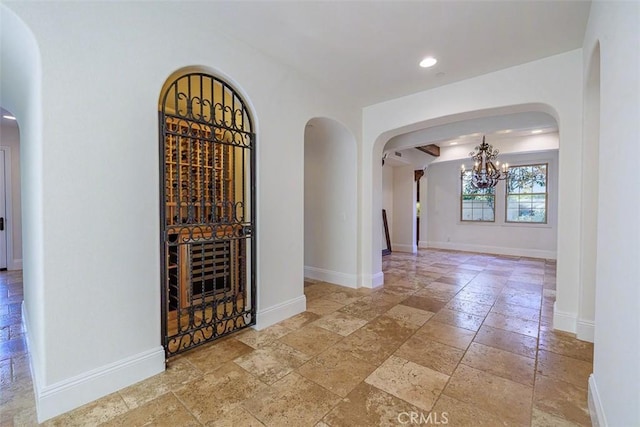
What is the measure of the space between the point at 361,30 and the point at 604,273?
2498 millimetres

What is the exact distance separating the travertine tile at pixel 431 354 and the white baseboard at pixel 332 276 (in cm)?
178

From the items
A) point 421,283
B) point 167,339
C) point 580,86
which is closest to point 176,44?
point 167,339

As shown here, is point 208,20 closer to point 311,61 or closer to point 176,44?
point 176,44

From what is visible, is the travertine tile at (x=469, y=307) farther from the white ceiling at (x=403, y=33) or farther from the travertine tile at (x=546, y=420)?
the white ceiling at (x=403, y=33)

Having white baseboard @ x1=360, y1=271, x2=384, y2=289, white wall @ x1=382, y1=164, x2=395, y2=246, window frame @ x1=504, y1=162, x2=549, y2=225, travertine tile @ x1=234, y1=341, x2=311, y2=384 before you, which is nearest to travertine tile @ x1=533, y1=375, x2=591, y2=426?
travertine tile @ x1=234, y1=341, x2=311, y2=384

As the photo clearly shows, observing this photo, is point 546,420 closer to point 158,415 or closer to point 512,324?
point 512,324

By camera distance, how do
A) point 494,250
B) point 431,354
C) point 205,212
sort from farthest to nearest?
1. point 494,250
2. point 205,212
3. point 431,354

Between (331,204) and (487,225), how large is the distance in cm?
585

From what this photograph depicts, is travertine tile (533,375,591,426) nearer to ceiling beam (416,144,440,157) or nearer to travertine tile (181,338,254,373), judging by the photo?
travertine tile (181,338,254,373)

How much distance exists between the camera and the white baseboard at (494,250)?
23.7 feet

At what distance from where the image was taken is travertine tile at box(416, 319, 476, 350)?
2.63m

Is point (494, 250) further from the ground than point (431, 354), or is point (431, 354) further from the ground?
point (494, 250)

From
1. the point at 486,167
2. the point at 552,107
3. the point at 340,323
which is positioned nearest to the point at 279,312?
the point at 340,323

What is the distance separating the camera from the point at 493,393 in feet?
6.24
